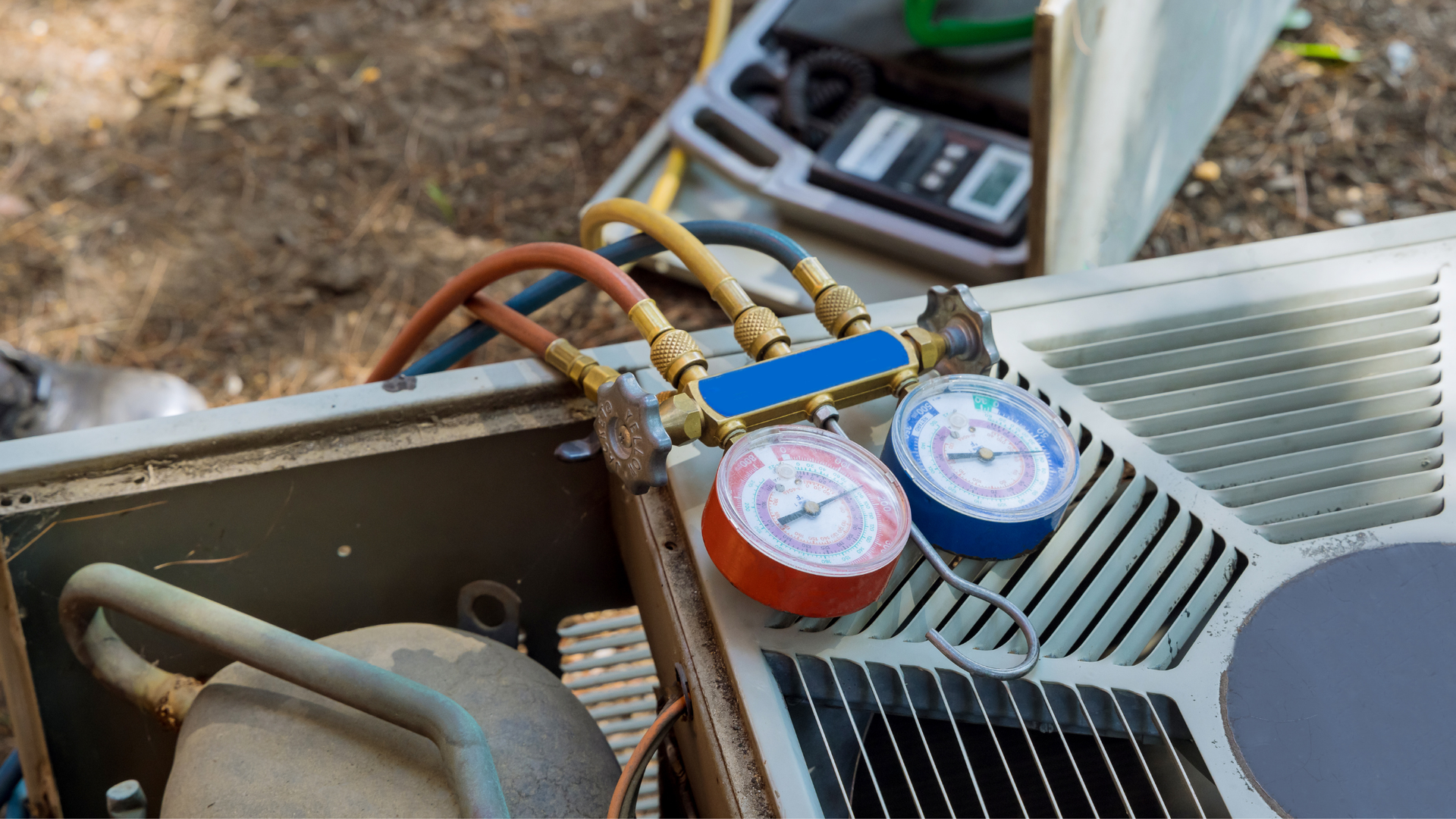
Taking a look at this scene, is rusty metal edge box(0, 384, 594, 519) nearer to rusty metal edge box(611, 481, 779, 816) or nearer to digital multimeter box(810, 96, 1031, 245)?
rusty metal edge box(611, 481, 779, 816)

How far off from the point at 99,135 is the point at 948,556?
2.17 meters

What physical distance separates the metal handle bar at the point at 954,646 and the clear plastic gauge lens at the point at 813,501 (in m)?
0.02

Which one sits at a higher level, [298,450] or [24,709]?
[298,450]

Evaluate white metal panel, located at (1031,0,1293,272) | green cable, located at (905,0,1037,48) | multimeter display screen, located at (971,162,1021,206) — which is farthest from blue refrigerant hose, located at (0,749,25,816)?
green cable, located at (905,0,1037,48)

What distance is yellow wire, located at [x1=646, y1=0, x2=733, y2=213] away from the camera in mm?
1999

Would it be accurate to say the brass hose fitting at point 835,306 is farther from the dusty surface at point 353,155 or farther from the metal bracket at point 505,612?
the dusty surface at point 353,155

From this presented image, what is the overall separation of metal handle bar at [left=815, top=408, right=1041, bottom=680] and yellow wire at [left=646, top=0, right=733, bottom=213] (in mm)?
1326

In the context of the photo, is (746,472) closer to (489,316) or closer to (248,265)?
(489,316)

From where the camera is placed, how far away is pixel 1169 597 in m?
0.78


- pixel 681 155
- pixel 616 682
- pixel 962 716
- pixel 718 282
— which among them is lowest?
pixel 616 682

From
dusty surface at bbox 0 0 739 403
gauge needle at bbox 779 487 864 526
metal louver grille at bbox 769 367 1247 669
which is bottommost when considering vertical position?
dusty surface at bbox 0 0 739 403

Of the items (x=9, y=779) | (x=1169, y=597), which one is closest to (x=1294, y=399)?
(x=1169, y=597)

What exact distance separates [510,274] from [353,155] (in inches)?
57.6

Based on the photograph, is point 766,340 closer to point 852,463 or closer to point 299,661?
point 852,463
